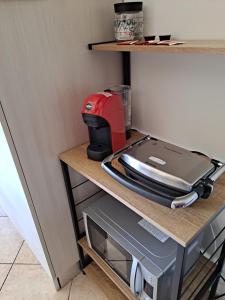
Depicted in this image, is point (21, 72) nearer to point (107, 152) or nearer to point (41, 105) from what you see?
point (41, 105)

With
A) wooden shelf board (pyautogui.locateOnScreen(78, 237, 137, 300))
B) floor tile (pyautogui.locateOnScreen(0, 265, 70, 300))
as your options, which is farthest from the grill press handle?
floor tile (pyautogui.locateOnScreen(0, 265, 70, 300))

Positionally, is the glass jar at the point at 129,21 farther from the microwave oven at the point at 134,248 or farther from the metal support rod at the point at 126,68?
the microwave oven at the point at 134,248

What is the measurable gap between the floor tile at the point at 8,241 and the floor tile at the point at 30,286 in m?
0.12

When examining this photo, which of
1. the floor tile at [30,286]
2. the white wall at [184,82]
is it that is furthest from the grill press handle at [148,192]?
the floor tile at [30,286]

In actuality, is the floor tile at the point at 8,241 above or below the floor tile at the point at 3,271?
below

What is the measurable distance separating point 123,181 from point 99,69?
0.56m

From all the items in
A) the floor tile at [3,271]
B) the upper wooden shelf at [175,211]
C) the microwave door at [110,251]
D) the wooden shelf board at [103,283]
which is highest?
the upper wooden shelf at [175,211]

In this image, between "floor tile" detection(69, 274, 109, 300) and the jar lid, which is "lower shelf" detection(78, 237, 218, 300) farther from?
the jar lid

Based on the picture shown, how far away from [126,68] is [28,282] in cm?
137

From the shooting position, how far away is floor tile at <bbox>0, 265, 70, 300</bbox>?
1.30 m

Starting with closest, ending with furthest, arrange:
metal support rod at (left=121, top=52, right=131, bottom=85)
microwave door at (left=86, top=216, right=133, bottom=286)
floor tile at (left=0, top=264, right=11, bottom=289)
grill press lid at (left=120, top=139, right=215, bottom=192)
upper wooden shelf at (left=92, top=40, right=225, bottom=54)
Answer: upper wooden shelf at (left=92, top=40, right=225, bottom=54), grill press lid at (left=120, top=139, right=215, bottom=192), microwave door at (left=86, top=216, right=133, bottom=286), metal support rod at (left=121, top=52, right=131, bottom=85), floor tile at (left=0, top=264, right=11, bottom=289)

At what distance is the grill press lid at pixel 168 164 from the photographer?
693 millimetres

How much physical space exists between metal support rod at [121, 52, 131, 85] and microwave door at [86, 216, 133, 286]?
2.36ft

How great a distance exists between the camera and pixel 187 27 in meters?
0.83
